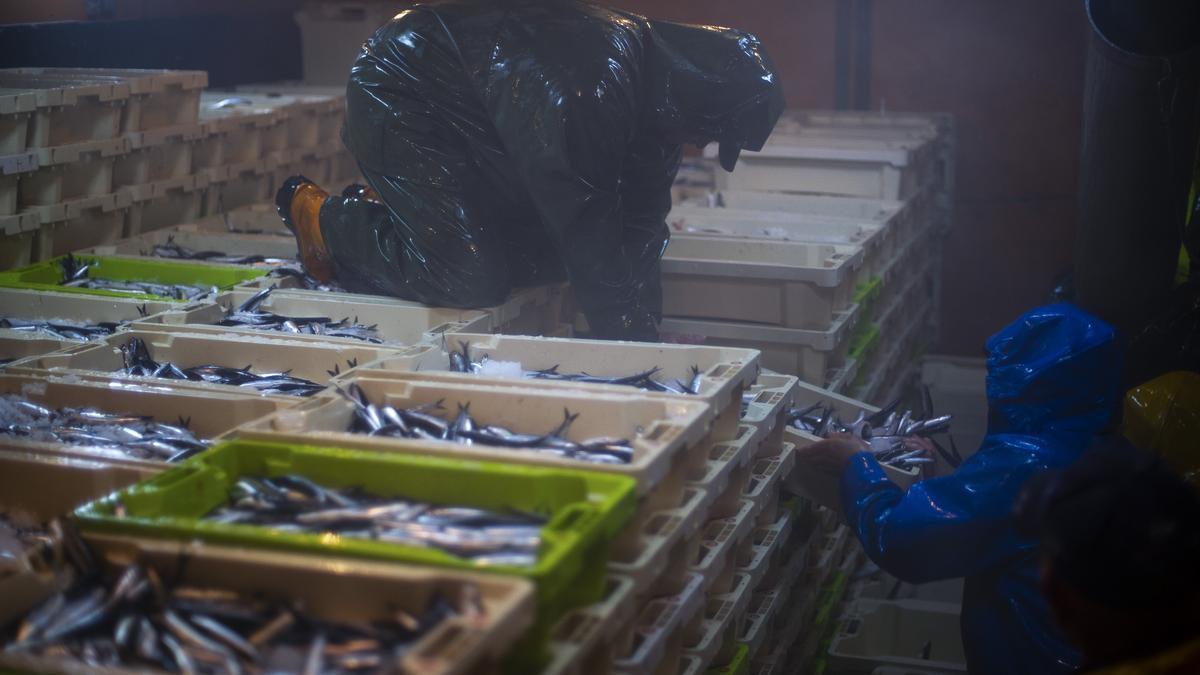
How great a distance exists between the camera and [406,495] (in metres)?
3.01

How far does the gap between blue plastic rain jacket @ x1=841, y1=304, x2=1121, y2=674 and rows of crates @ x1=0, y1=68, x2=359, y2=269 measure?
4241 mm

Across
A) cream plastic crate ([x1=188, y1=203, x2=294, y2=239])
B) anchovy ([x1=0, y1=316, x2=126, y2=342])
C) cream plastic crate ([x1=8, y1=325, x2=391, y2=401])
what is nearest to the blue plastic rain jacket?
cream plastic crate ([x1=8, y1=325, x2=391, y2=401])

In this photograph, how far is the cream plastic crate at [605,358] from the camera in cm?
385

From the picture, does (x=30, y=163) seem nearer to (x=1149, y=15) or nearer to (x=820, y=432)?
(x=820, y=432)

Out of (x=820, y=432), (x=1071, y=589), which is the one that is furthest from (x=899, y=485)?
(x=1071, y=589)

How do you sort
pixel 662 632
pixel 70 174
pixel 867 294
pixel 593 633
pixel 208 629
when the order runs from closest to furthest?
1. pixel 208 629
2. pixel 593 633
3. pixel 662 632
4. pixel 70 174
5. pixel 867 294

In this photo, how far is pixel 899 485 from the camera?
14.8ft

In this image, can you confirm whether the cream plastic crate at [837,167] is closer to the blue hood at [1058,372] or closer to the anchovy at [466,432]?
the blue hood at [1058,372]

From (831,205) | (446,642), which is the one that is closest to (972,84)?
(831,205)

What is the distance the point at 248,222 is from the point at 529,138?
9.35 ft

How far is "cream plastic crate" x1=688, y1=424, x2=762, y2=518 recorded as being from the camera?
352 centimetres

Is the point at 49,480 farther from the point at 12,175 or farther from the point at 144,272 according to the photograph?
the point at 12,175

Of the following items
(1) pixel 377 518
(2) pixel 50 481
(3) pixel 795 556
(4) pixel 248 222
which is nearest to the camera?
(1) pixel 377 518

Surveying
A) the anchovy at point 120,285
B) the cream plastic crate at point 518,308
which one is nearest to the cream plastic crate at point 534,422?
the cream plastic crate at point 518,308
